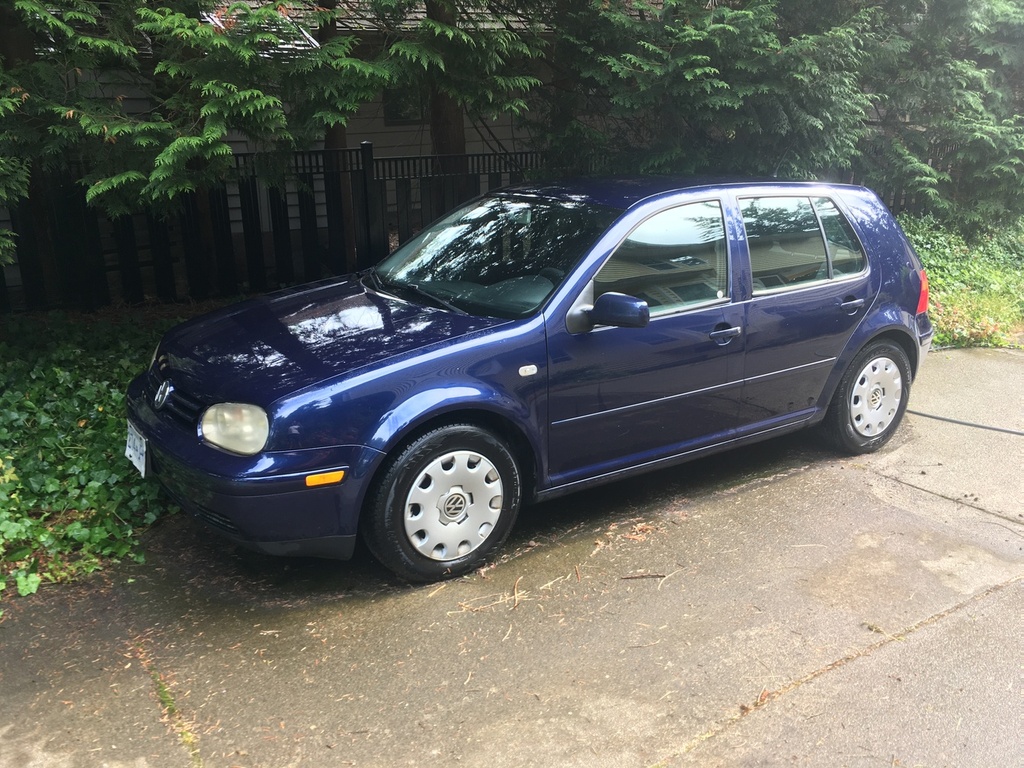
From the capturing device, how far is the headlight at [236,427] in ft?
11.0

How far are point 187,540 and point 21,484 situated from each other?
0.89 m

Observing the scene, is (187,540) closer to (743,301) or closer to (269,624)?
(269,624)

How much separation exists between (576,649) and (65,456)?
2942 millimetres

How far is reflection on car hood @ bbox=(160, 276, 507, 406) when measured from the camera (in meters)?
3.50

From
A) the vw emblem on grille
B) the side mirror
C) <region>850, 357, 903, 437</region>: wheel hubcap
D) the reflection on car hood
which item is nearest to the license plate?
the vw emblem on grille

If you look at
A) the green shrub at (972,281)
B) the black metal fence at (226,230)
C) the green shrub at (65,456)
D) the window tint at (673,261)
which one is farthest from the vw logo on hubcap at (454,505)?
the green shrub at (972,281)

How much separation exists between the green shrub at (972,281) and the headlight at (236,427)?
7.03 m

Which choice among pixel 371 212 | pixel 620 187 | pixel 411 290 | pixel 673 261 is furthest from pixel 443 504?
pixel 371 212

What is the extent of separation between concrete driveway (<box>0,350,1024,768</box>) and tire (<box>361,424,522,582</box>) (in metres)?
0.14

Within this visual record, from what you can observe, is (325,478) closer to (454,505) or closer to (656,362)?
(454,505)

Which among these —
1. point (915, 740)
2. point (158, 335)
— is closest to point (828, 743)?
point (915, 740)

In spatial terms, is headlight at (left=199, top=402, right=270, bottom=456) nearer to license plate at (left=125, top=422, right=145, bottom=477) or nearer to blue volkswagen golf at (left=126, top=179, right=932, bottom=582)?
blue volkswagen golf at (left=126, top=179, right=932, bottom=582)

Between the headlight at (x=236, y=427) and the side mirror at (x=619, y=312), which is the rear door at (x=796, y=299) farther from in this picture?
the headlight at (x=236, y=427)

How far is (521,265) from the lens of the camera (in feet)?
13.9
